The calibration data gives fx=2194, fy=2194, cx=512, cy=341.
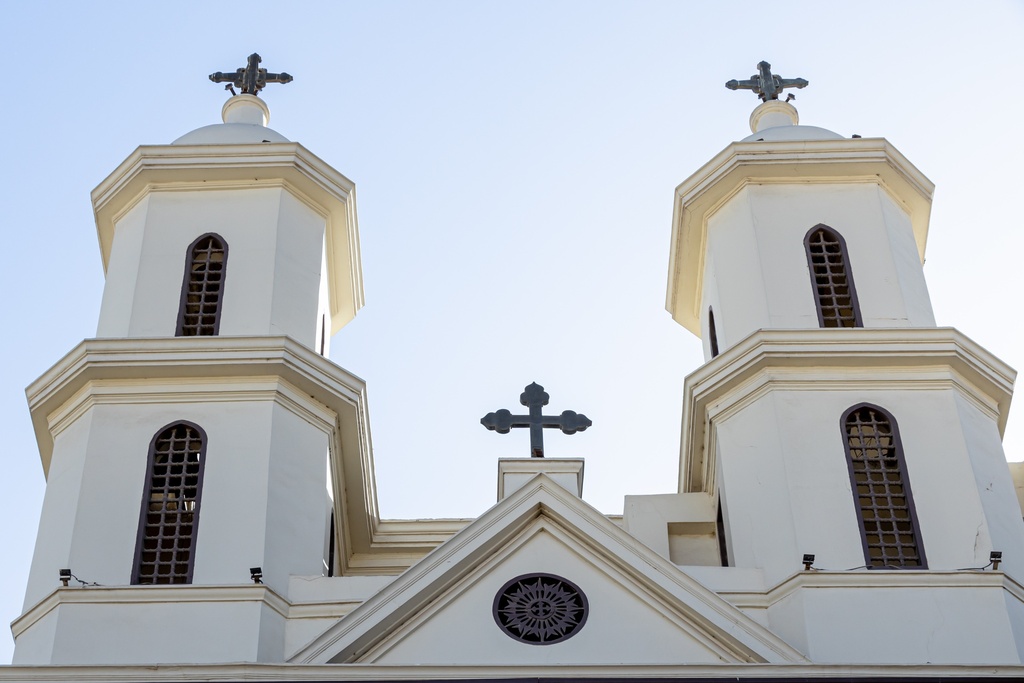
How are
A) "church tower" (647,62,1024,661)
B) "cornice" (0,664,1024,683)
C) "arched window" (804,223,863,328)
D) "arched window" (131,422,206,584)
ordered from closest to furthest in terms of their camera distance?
1. "cornice" (0,664,1024,683)
2. "arched window" (131,422,206,584)
3. "church tower" (647,62,1024,661)
4. "arched window" (804,223,863,328)

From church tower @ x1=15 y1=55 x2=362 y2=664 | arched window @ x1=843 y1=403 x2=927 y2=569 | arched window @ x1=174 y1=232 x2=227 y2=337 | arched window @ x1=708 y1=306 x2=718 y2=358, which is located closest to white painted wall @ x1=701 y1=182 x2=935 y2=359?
arched window @ x1=708 y1=306 x2=718 y2=358

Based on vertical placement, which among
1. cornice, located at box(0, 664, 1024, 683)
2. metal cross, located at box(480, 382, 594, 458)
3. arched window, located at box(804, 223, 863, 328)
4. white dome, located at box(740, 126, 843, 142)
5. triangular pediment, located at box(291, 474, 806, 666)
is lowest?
cornice, located at box(0, 664, 1024, 683)

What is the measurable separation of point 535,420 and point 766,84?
679cm

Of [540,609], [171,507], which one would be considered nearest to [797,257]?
[540,609]

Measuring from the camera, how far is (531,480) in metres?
21.2

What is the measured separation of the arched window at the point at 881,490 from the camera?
69.5ft

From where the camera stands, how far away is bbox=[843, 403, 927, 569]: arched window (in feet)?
69.5

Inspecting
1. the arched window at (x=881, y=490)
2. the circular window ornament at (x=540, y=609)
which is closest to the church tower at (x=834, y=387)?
the arched window at (x=881, y=490)

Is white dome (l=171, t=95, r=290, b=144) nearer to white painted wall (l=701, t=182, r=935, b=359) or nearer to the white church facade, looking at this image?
the white church facade

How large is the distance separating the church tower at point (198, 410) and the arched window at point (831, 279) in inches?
200

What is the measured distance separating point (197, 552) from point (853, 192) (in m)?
8.59

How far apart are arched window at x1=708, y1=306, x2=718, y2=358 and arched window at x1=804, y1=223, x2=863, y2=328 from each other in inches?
56.1

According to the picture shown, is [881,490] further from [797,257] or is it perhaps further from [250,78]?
[250,78]

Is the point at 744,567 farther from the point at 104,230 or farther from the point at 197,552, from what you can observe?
the point at 104,230
